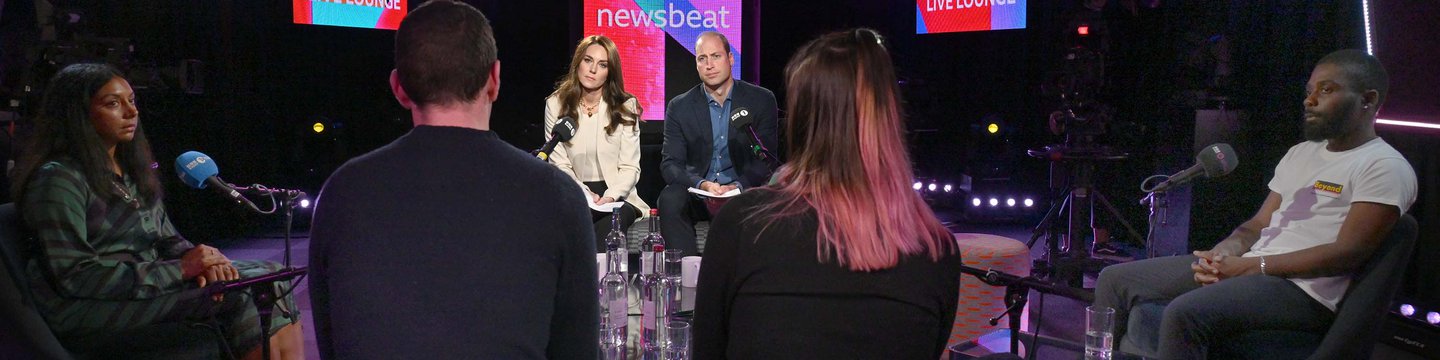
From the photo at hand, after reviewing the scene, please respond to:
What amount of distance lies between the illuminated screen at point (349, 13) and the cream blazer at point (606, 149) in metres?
3.02

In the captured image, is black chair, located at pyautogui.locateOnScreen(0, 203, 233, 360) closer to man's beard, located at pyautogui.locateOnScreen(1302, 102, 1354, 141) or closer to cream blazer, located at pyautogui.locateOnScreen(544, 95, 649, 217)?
cream blazer, located at pyautogui.locateOnScreen(544, 95, 649, 217)

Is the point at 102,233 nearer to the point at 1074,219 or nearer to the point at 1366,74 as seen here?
the point at 1366,74

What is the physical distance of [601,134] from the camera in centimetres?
466

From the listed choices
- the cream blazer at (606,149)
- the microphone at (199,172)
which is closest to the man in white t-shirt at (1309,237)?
the cream blazer at (606,149)

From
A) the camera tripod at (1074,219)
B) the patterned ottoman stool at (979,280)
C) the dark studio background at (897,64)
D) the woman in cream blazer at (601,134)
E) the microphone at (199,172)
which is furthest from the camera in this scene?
the camera tripod at (1074,219)

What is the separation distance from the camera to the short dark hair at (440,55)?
149 cm

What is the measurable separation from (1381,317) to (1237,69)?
361cm

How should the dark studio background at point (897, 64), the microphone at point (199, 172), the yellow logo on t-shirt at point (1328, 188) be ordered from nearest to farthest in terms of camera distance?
the microphone at point (199, 172) < the yellow logo on t-shirt at point (1328, 188) < the dark studio background at point (897, 64)

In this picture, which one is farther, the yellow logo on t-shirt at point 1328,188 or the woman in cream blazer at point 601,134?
the woman in cream blazer at point 601,134

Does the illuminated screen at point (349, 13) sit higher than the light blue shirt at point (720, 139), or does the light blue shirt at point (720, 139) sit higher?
the illuminated screen at point (349, 13)

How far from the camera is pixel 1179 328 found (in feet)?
9.57

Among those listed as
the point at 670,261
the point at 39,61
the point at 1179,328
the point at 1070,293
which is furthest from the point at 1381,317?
the point at 39,61

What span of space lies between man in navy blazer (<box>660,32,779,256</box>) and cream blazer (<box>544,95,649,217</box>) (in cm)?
19

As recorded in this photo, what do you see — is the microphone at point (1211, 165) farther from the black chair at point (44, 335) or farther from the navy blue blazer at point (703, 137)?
the black chair at point (44, 335)
